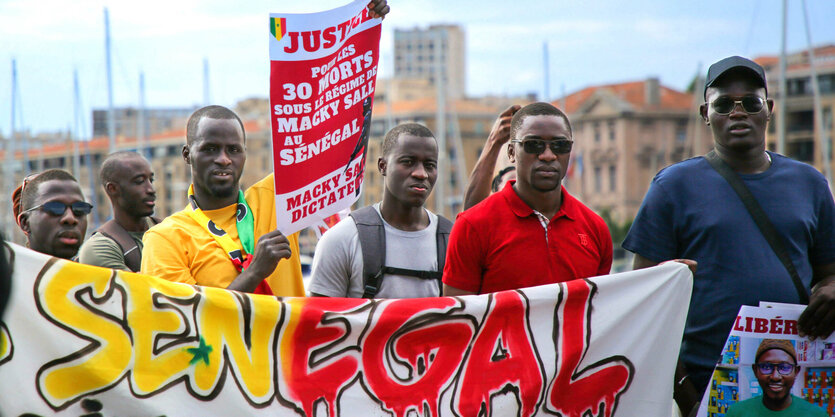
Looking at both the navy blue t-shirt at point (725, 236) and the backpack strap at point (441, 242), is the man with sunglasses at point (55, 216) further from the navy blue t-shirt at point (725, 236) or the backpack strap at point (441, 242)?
the navy blue t-shirt at point (725, 236)

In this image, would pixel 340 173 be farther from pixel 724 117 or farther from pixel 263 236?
pixel 724 117

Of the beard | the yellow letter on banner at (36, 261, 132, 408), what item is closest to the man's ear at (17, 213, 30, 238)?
the beard

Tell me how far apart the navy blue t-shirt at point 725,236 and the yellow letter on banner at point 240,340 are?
5.33 feet

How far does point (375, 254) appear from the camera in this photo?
496 centimetres

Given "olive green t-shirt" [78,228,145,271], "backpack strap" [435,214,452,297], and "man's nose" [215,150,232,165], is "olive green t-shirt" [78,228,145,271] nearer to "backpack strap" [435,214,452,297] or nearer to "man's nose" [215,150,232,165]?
"man's nose" [215,150,232,165]

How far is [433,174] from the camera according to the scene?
17.2 feet

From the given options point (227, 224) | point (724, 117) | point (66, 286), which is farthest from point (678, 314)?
point (66, 286)

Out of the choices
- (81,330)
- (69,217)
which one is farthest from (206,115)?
(81,330)

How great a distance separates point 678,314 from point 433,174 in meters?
1.42

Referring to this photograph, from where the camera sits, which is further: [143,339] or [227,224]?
[227,224]

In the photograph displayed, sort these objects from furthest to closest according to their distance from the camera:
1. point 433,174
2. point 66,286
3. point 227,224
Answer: point 433,174, point 227,224, point 66,286

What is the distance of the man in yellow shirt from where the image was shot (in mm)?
4598

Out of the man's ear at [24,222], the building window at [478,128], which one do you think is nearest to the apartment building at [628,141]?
the building window at [478,128]

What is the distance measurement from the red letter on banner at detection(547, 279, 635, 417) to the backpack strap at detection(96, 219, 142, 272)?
2.34m
